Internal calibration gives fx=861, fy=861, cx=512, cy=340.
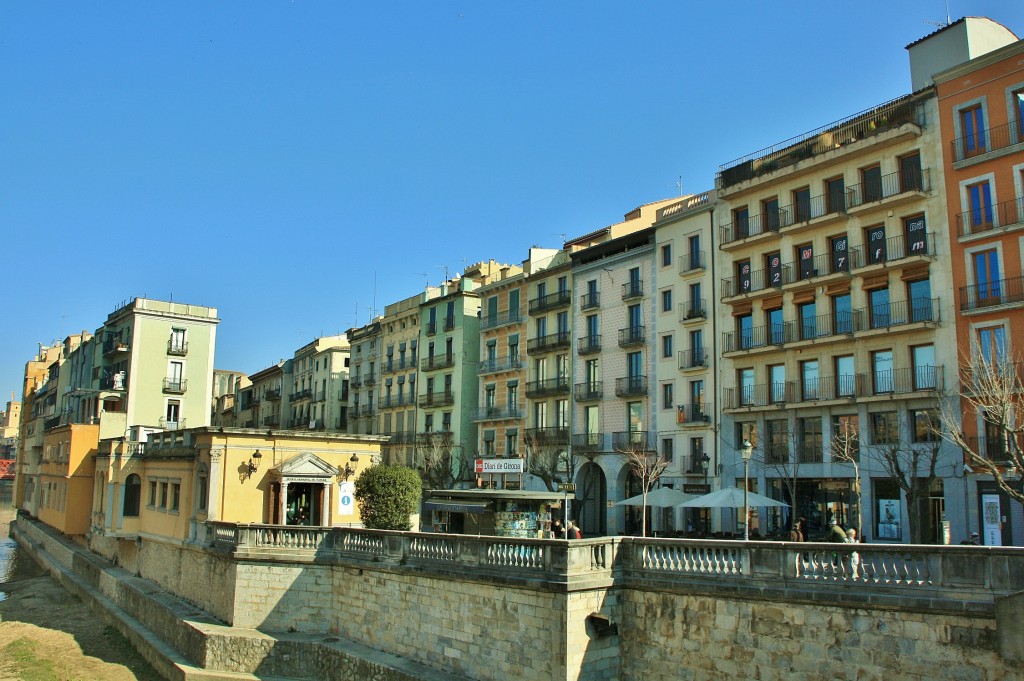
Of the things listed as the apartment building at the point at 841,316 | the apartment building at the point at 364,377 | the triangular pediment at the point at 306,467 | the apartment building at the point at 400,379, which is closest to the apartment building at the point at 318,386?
the apartment building at the point at 364,377

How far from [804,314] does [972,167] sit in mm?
8757

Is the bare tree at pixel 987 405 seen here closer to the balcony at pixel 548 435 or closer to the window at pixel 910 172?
the window at pixel 910 172

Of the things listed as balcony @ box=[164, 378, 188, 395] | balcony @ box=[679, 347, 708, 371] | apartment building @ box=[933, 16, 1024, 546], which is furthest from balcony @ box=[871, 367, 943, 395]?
balcony @ box=[164, 378, 188, 395]

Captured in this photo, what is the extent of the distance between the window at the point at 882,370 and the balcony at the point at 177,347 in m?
45.9

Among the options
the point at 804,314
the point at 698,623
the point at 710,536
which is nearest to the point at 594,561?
the point at 698,623

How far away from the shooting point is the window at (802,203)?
37.1m

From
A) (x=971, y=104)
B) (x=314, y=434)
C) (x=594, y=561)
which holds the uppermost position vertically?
(x=971, y=104)

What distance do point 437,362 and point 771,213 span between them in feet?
94.0

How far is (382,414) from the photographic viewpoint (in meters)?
67.2

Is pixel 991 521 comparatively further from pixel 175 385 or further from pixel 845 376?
pixel 175 385

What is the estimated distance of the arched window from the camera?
125ft

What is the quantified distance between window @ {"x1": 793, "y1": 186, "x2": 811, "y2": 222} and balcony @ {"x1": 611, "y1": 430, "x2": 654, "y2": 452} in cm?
1319

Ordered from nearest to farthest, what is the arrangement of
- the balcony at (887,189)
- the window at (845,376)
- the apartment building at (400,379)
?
the balcony at (887,189) → the window at (845,376) → the apartment building at (400,379)

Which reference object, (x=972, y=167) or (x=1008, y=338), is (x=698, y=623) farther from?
(x=972, y=167)
